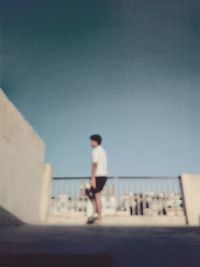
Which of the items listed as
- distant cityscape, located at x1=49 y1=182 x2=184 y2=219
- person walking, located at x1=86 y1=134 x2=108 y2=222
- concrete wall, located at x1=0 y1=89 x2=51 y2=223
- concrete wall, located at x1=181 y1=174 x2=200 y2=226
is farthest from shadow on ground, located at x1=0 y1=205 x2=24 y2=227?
concrete wall, located at x1=181 y1=174 x2=200 y2=226

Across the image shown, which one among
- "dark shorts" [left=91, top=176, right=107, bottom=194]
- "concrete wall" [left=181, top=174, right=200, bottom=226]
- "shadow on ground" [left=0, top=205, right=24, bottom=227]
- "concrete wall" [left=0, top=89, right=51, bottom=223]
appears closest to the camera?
"shadow on ground" [left=0, top=205, right=24, bottom=227]

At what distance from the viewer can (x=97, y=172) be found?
5.73 meters

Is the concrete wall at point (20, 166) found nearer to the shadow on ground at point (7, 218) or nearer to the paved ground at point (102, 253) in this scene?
the shadow on ground at point (7, 218)

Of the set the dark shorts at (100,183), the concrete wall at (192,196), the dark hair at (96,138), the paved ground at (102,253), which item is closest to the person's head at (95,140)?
the dark hair at (96,138)

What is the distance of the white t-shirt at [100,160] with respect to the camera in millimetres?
5742

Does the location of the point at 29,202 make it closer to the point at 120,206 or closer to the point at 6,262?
the point at 120,206

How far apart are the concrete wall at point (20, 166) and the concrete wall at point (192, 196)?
4.22 meters

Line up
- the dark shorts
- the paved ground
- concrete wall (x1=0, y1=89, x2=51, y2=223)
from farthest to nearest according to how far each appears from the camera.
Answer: the dark shorts < concrete wall (x1=0, y1=89, x2=51, y2=223) < the paved ground

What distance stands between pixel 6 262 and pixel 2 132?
121 inches

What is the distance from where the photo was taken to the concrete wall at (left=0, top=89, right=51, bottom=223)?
484 centimetres

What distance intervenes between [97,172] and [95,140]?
0.72 metres

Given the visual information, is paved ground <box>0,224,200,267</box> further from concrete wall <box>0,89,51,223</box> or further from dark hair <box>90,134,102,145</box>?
dark hair <box>90,134,102,145</box>

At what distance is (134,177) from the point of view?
28.8 feet

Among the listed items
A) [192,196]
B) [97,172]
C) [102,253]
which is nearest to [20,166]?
[97,172]
